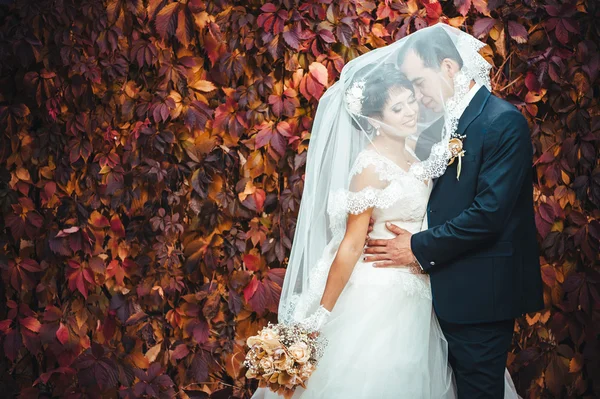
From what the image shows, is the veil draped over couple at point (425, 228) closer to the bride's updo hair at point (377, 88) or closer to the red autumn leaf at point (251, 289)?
the bride's updo hair at point (377, 88)

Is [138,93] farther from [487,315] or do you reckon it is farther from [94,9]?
[487,315]

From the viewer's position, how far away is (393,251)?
86.2 inches

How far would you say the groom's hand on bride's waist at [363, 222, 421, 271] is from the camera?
218 cm

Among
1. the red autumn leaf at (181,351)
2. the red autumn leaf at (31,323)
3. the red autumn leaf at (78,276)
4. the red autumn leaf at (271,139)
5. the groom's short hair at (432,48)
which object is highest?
the groom's short hair at (432,48)

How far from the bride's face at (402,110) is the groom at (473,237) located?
0.04 metres

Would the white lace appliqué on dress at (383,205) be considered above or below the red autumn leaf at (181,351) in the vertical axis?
above

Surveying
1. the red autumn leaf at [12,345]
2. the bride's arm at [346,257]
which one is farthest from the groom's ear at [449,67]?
the red autumn leaf at [12,345]

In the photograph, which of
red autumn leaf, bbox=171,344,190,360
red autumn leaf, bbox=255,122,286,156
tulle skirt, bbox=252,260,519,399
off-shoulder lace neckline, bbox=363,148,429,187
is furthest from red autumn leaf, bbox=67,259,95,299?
off-shoulder lace neckline, bbox=363,148,429,187

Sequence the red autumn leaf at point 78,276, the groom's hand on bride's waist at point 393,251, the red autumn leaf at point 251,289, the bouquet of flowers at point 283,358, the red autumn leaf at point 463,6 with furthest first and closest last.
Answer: the red autumn leaf at point 78,276 → the red autumn leaf at point 251,289 → the red autumn leaf at point 463,6 → the groom's hand on bride's waist at point 393,251 → the bouquet of flowers at point 283,358

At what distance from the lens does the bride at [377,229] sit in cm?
210

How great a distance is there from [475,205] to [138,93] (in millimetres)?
1669

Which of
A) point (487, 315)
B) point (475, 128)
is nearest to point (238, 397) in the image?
point (487, 315)

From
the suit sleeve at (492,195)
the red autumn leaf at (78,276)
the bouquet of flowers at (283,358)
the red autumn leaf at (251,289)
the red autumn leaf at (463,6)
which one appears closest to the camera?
the bouquet of flowers at (283,358)

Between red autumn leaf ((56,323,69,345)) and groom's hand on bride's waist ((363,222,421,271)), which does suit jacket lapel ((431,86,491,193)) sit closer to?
groom's hand on bride's waist ((363,222,421,271))
